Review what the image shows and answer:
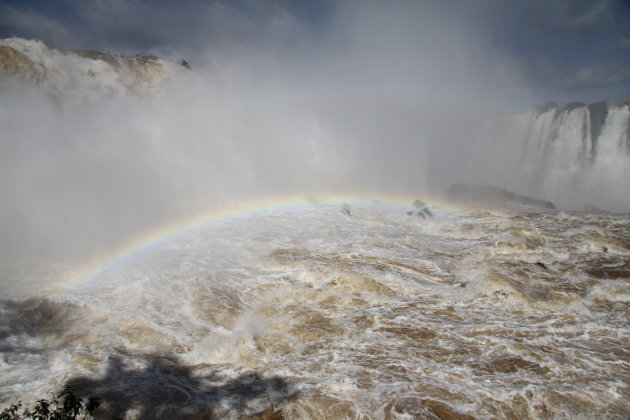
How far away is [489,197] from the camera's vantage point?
30422 mm

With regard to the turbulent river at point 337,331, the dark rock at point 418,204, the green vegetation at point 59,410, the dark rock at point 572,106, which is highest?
the dark rock at point 572,106

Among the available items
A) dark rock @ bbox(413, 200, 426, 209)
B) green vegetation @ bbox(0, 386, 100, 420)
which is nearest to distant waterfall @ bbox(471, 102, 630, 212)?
dark rock @ bbox(413, 200, 426, 209)

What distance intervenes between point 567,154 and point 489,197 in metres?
11.3

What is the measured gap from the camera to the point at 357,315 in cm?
991

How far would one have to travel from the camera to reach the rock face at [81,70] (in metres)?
19.9

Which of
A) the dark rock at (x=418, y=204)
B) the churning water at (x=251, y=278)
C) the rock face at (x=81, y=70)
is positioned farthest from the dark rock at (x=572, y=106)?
the rock face at (x=81, y=70)

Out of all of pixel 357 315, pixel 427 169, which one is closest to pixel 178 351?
pixel 357 315

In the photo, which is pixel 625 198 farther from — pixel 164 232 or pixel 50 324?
pixel 50 324

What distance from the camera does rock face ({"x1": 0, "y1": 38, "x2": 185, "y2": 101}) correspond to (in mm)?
19875

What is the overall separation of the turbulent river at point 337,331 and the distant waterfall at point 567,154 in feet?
74.6

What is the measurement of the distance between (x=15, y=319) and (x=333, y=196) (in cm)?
1964

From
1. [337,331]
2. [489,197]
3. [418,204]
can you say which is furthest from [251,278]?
[489,197]

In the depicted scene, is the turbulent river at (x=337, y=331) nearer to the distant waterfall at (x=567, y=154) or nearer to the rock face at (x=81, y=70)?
the rock face at (x=81, y=70)

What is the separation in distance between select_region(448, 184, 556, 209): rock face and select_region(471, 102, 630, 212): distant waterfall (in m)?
5.86
